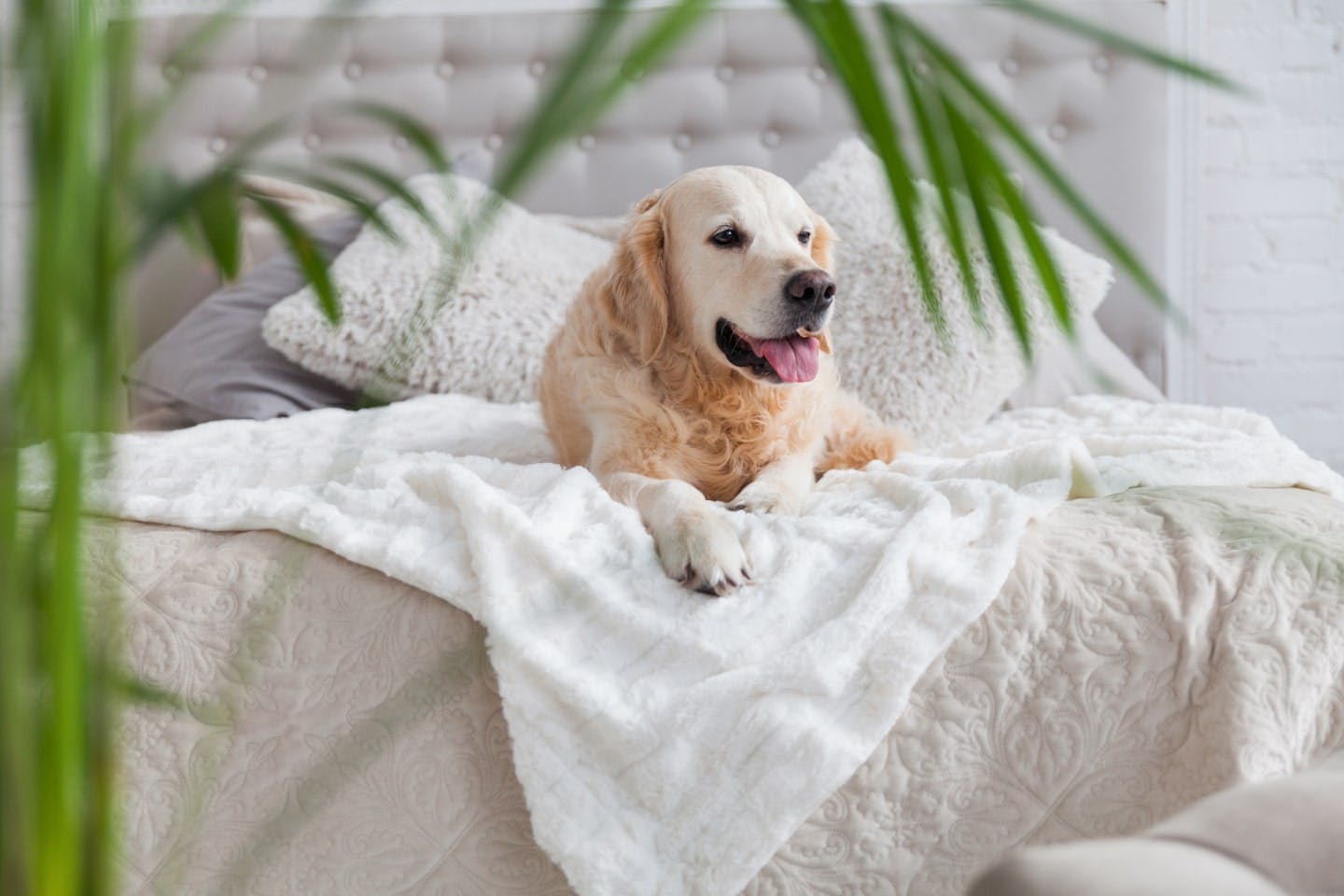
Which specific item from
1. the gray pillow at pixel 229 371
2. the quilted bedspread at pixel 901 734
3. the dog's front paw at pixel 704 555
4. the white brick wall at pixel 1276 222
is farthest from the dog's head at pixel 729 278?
the white brick wall at pixel 1276 222

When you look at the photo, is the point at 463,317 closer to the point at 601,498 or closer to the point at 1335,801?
the point at 601,498

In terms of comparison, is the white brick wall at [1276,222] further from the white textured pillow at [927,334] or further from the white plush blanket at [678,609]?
the white plush blanket at [678,609]

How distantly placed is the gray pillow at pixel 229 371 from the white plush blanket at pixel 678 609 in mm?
799

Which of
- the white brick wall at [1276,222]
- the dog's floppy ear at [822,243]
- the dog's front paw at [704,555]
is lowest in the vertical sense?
the white brick wall at [1276,222]

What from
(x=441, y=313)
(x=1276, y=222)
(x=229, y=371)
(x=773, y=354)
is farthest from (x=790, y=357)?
(x=1276, y=222)

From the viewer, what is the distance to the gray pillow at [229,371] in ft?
7.71

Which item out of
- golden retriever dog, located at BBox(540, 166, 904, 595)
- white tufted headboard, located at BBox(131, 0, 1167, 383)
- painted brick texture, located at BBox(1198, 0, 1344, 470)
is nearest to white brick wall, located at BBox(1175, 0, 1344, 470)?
painted brick texture, located at BBox(1198, 0, 1344, 470)

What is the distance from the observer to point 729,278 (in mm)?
1609

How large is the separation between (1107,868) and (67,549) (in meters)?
0.46

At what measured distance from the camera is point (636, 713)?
1120 millimetres

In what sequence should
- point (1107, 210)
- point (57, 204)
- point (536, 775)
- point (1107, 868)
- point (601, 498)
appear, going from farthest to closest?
point (1107, 210), point (601, 498), point (536, 775), point (1107, 868), point (57, 204)

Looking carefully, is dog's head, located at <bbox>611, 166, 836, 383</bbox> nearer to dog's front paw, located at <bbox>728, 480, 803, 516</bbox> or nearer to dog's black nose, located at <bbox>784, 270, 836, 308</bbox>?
dog's black nose, located at <bbox>784, 270, 836, 308</bbox>

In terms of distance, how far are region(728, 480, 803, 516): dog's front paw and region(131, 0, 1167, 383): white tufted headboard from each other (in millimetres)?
1748

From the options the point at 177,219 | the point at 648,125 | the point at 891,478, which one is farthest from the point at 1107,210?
the point at 177,219
